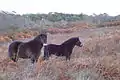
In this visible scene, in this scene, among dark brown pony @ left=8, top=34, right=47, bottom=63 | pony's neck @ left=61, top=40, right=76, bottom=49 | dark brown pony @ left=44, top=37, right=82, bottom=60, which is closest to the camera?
dark brown pony @ left=8, top=34, right=47, bottom=63

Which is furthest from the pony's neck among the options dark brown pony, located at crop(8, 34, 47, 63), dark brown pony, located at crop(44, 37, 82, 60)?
dark brown pony, located at crop(8, 34, 47, 63)

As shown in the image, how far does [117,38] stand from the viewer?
1526 centimetres

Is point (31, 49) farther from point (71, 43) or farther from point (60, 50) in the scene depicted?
point (71, 43)

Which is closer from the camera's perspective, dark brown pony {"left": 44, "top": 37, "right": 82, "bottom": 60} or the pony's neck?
dark brown pony {"left": 44, "top": 37, "right": 82, "bottom": 60}

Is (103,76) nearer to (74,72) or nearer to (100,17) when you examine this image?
(74,72)

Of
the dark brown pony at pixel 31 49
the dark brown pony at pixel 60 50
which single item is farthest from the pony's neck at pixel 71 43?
the dark brown pony at pixel 31 49

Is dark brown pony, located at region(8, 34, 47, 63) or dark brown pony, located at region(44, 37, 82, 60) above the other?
dark brown pony, located at region(8, 34, 47, 63)

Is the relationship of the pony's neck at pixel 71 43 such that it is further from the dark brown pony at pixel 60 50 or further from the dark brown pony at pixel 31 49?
the dark brown pony at pixel 31 49

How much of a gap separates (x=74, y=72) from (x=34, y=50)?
3.32 meters

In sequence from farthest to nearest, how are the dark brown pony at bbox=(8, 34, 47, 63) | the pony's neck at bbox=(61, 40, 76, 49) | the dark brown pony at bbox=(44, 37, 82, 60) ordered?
the pony's neck at bbox=(61, 40, 76, 49), the dark brown pony at bbox=(44, 37, 82, 60), the dark brown pony at bbox=(8, 34, 47, 63)

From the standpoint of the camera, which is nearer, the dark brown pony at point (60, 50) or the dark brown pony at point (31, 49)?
the dark brown pony at point (31, 49)

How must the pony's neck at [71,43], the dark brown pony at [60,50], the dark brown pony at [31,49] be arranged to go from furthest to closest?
the pony's neck at [71,43]
the dark brown pony at [60,50]
the dark brown pony at [31,49]

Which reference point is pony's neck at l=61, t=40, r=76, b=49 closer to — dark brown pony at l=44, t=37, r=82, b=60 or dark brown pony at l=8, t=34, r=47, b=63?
dark brown pony at l=44, t=37, r=82, b=60

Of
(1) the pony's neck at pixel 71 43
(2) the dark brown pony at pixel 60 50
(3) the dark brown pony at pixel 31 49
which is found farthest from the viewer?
(1) the pony's neck at pixel 71 43
